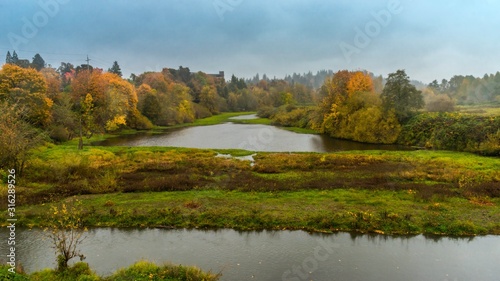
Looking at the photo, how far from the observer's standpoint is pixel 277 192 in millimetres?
28625

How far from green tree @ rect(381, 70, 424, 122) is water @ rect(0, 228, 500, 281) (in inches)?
2024

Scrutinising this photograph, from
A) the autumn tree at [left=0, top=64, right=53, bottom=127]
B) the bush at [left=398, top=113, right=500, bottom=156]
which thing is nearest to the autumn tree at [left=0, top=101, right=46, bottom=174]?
the autumn tree at [left=0, top=64, right=53, bottom=127]

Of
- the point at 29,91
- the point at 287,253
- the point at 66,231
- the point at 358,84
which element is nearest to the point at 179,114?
the point at 29,91

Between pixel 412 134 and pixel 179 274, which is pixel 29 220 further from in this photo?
pixel 412 134

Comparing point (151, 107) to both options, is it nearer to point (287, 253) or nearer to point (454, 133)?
point (454, 133)

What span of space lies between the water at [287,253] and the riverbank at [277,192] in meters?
1.23

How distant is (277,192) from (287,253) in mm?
10360

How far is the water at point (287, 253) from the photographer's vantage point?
16469 mm

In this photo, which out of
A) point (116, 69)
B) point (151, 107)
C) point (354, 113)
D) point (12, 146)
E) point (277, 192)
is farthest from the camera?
point (116, 69)

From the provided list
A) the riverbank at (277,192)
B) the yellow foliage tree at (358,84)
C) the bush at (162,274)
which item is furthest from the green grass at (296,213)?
the yellow foliage tree at (358,84)

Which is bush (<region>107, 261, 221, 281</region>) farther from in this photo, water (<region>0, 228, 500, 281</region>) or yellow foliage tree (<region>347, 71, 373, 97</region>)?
yellow foliage tree (<region>347, 71, 373, 97</region>)

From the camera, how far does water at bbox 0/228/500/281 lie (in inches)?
648

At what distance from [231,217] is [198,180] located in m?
9.92

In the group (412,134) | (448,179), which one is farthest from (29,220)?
(412,134)
